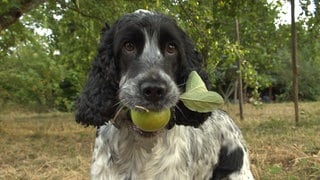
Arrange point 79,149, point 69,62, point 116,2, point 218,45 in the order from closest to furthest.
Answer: point 218,45, point 79,149, point 116,2, point 69,62

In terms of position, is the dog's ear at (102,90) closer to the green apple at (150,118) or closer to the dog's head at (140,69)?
the dog's head at (140,69)

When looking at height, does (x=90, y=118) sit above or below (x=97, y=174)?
above

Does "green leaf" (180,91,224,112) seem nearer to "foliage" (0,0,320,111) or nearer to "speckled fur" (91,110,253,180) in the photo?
"speckled fur" (91,110,253,180)

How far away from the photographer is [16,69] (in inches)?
723

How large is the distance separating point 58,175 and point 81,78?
14068mm

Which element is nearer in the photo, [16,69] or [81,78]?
[16,69]

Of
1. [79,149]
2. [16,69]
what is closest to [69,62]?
[16,69]

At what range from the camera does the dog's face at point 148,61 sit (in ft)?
10.5

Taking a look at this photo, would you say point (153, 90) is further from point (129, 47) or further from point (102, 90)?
point (102, 90)

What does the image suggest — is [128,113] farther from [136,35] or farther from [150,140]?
[136,35]

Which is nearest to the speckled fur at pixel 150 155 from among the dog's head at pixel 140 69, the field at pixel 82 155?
the dog's head at pixel 140 69

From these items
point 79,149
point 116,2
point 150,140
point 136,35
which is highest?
point 116,2

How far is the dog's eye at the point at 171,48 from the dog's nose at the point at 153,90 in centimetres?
49

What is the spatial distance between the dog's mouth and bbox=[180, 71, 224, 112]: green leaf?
8.9 inches
